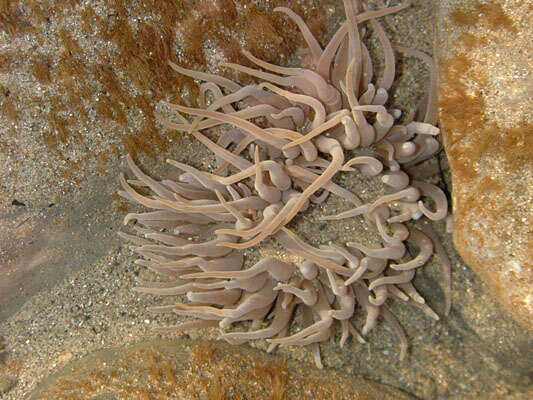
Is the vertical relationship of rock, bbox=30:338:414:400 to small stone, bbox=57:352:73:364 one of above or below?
above

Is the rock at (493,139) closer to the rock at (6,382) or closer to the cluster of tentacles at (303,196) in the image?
the cluster of tentacles at (303,196)

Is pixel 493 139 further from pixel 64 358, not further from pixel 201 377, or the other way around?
pixel 64 358

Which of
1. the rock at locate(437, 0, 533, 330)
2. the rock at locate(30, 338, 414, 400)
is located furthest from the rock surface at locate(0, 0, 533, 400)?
the rock at locate(437, 0, 533, 330)

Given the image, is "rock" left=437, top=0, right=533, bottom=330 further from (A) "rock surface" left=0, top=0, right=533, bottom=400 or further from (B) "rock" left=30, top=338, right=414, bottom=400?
(B) "rock" left=30, top=338, right=414, bottom=400

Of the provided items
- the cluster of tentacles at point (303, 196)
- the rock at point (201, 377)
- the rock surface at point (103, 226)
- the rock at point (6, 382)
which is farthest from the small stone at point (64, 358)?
the cluster of tentacles at point (303, 196)

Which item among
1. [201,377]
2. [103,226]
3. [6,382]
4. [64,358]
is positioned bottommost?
[6,382]

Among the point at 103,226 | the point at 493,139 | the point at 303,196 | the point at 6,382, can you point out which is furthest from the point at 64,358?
the point at 493,139

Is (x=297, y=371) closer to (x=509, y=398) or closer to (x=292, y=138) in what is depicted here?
(x=509, y=398)
